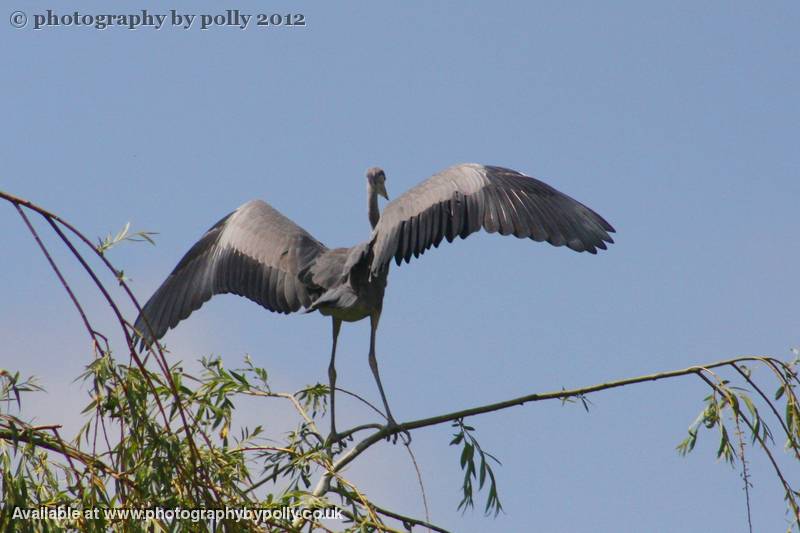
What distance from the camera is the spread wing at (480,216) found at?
588 cm

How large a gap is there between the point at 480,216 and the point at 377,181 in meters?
1.40

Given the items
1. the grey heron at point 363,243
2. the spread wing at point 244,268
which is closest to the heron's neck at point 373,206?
the grey heron at point 363,243

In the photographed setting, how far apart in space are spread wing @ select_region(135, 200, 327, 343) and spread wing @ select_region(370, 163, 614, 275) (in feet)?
2.43

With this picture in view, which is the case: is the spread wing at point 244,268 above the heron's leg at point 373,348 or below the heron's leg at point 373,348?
above

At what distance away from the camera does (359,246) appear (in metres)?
6.50

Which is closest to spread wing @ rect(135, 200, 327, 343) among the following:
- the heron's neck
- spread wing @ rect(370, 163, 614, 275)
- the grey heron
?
the grey heron

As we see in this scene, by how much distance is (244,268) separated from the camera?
278 inches

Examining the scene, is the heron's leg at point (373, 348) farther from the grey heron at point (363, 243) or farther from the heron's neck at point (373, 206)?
the heron's neck at point (373, 206)

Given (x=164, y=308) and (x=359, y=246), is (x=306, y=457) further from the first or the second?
(x=164, y=308)

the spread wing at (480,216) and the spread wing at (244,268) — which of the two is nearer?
the spread wing at (480,216)

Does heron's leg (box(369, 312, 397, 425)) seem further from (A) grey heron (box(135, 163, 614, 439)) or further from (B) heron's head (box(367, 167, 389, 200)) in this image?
(B) heron's head (box(367, 167, 389, 200))

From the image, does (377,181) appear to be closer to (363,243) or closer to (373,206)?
(373,206)

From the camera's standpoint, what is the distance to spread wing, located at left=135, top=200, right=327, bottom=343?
6.82 meters

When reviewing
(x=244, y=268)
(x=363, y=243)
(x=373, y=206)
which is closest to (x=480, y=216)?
(x=363, y=243)
